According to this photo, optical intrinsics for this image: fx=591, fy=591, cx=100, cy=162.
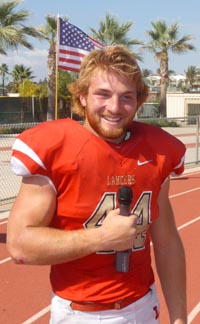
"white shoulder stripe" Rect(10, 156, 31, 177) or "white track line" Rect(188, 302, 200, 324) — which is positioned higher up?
"white shoulder stripe" Rect(10, 156, 31, 177)

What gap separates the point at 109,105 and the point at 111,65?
0.46 ft

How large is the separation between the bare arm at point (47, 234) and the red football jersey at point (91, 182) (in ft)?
0.19

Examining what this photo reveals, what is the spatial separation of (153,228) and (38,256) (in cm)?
Answer: 58

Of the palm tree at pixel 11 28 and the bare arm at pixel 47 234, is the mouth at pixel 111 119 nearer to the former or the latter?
the bare arm at pixel 47 234

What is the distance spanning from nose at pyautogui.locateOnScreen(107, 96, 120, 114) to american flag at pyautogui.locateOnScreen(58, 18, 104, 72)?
412 inches

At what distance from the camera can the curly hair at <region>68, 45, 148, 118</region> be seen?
202 cm

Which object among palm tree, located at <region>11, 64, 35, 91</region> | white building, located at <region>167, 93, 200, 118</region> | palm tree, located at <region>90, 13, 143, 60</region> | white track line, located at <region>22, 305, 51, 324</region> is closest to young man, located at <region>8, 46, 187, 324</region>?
white track line, located at <region>22, 305, 51, 324</region>

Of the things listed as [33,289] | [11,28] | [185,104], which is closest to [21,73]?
[185,104]

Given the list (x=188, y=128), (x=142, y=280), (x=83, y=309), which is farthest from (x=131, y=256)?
(x=188, y=128)

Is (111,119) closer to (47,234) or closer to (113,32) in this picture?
(47,234)

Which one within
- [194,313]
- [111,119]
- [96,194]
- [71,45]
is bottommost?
[194,313]

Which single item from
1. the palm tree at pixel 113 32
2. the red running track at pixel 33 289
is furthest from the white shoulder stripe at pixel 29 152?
the palm tree at pixel 113 32

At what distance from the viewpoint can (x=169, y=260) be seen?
2.25 m

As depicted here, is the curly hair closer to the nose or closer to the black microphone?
the nose
